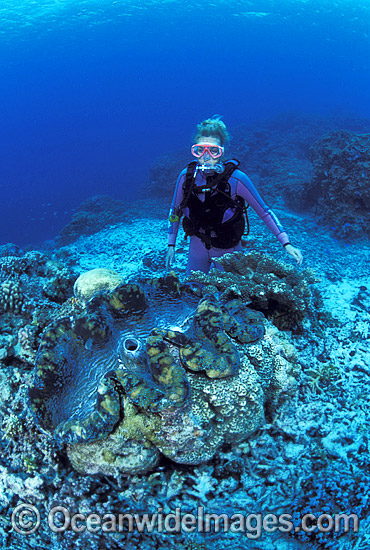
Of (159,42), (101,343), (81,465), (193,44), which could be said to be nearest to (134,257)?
(101,343)

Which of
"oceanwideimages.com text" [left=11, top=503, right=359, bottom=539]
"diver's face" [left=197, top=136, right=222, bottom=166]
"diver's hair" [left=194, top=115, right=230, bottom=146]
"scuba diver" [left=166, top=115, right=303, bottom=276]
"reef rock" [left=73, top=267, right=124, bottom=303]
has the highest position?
"diver's hair" [left=194, top=115, right=230, bottom=146]

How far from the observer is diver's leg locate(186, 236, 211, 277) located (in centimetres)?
393

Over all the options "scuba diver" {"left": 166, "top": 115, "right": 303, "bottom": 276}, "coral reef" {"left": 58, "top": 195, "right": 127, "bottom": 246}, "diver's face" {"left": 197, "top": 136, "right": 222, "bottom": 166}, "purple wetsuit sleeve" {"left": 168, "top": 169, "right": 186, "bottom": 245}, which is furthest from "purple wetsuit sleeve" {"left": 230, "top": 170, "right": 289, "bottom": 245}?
"coral reef" {"left": 58, "top": 195, "right": 127, "bottom": 246}

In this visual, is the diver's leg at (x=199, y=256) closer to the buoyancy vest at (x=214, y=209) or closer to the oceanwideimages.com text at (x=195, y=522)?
the buoyancy vest at (x=214, y=209)

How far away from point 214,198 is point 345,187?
483 centimetres

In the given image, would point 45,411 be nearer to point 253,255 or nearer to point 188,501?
point 188,501

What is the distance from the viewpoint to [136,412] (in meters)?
1.69

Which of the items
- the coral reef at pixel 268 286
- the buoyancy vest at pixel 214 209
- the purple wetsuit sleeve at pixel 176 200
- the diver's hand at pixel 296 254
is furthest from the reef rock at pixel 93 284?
the diver's hand at pixel 296 254

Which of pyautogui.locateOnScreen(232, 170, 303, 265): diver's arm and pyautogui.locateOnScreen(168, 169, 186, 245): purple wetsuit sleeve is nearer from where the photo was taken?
pyautogui.locateOnScreen(232, 170, 303, 265): diver's arm

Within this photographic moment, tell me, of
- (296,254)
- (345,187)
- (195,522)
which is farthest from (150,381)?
(345,187)

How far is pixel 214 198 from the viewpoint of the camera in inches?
134

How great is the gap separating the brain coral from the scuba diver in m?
1.45

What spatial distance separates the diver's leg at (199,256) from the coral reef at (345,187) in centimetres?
388

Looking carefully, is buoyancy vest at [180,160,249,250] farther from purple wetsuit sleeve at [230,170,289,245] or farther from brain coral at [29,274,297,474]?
brain coral at [29,274,297,474]
